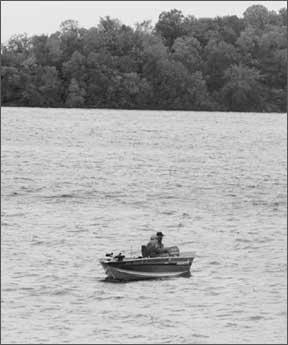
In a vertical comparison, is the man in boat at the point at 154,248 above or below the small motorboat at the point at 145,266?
above

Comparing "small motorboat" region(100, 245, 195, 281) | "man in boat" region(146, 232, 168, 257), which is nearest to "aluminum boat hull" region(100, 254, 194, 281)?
"small motorboat" region(100, 245, 195, 281)

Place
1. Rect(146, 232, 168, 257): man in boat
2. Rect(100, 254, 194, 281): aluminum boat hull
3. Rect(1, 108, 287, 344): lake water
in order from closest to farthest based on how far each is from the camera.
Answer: Rect(1, 108, 287, 344): lake water → Rect(100, 254, 194, 281): aluminum boat hull → Rect(146, 232, 168, 257): man in boat

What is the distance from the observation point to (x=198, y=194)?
77875mm

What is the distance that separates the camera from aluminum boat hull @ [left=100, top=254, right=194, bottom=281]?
4559 cm

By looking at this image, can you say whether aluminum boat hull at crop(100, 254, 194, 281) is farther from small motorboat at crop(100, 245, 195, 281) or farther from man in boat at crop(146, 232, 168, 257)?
man in boat at crop(146, 232, 168, 257)

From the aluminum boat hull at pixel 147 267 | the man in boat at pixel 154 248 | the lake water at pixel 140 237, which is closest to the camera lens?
the lake water at pixel 140 237

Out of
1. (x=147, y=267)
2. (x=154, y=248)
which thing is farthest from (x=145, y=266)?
(x=154, y=248)

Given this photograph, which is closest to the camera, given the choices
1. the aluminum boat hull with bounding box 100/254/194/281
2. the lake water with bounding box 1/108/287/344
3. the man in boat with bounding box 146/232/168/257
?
the lake water with bounding box 1/108/287/344

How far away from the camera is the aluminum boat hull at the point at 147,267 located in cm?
4559

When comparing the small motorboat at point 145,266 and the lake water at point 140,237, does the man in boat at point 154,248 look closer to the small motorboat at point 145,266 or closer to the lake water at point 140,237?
the small motorboat at point 145,266

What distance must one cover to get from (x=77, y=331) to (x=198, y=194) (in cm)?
4183

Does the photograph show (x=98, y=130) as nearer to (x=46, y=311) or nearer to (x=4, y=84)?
(x=4, y=84)

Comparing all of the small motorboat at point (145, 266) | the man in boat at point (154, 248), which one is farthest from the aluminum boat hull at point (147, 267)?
the man in boat at point (154, 248)

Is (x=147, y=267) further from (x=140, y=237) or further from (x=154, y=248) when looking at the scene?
(x=140, y=237)
